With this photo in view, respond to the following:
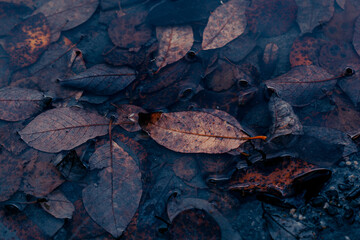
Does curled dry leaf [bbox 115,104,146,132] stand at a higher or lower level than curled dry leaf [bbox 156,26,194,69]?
lower

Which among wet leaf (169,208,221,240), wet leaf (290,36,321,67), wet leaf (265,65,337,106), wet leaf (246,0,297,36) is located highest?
wet leaf (246,0,297,36)

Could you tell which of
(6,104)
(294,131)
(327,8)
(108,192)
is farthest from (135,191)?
(327,8)

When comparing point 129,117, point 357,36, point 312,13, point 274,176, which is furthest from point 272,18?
point 129,117

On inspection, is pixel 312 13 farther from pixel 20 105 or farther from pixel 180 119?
pixel 20 105

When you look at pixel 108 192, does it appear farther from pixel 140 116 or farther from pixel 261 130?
Answer: pixel 261 130

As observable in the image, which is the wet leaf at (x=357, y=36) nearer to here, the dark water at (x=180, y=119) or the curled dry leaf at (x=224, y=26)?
the dark water at (x=180, y=119)

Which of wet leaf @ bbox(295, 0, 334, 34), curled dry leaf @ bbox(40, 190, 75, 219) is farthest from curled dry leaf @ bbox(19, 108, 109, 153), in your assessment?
wet leaf @ bbox(295, 0, 334, 34)

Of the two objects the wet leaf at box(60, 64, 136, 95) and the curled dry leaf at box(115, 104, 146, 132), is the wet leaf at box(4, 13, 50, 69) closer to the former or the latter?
the wet leaf at box(60, 64, 136, 95)
